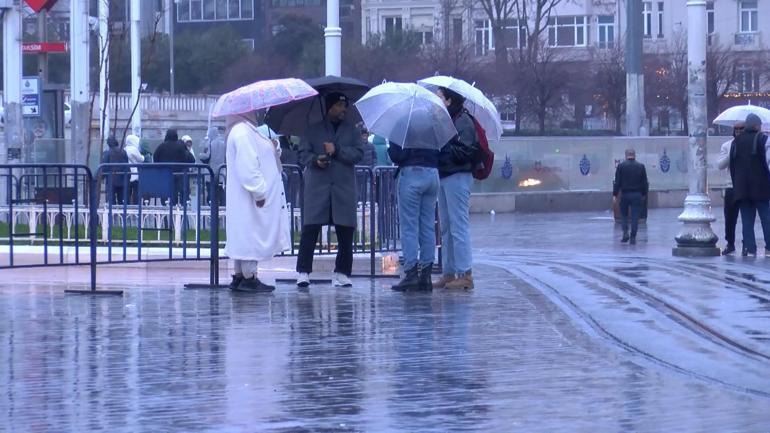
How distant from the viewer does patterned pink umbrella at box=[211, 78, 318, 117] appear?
40.2ft

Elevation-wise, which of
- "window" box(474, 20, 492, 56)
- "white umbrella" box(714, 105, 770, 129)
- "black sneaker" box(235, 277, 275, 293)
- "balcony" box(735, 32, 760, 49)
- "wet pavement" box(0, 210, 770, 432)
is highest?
"window" box(474, 20, 492, 56)

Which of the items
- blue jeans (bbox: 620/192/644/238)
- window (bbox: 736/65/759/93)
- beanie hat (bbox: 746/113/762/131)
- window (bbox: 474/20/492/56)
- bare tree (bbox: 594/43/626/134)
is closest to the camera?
beanie hat (bbox: 746/113/762/131)

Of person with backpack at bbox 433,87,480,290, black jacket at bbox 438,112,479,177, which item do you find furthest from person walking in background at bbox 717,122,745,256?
black jacket at bbox 438,112,479,177

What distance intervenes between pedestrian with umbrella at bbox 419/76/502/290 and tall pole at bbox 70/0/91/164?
13.1 meters

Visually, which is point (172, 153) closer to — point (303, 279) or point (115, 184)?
point (115, 184)

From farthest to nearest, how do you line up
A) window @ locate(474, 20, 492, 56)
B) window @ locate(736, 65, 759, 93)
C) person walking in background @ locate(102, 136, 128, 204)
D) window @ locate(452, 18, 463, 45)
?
window @ locate(474, 20, 492, 56) → window @ locate(452, 18, 463, 45) → window @ locate(736, 65, 759, 93) → person walking in background @ locate(102, 136, 128, 204)

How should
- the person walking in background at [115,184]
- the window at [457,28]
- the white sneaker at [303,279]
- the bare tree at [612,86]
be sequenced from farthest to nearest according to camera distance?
the window at [457,28], the bare tree at [612,86], the person walking in background at [115,184], the white sneaker at [303,279]

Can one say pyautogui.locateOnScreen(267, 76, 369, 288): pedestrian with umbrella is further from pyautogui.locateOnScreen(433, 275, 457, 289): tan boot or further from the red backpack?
the red backpack

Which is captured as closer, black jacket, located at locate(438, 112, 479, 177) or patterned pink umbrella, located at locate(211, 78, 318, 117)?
patterned pink umbrella, located at locate(211, 78, 318, 117)

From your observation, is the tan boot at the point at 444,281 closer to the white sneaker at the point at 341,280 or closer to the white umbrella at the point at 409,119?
the white sneaker at the point at 341,280

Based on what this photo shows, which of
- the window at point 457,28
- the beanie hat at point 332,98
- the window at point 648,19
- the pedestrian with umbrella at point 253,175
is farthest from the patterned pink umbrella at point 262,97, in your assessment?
the window at point 648,19

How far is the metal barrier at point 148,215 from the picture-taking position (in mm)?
13766

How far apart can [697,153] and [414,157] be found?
7104 millimetres

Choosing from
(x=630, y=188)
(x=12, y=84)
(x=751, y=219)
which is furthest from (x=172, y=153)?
(x=751, y=219)
